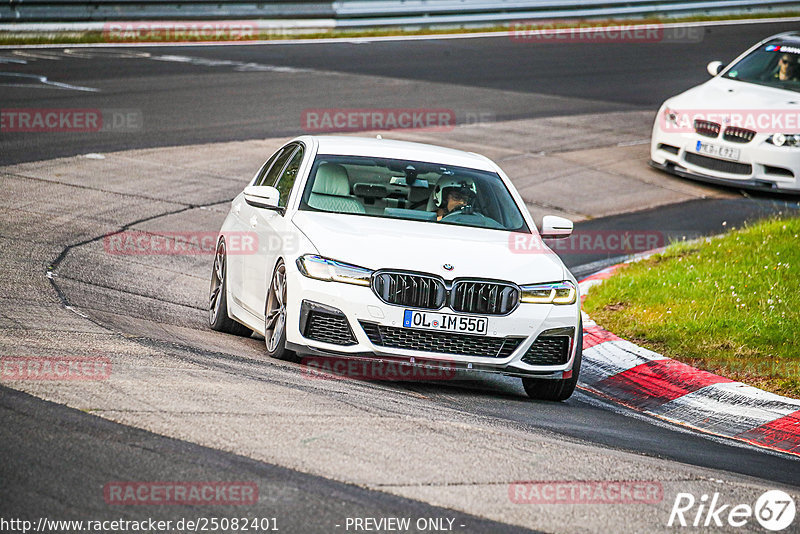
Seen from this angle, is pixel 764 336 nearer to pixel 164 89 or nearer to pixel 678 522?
pixel 678 522

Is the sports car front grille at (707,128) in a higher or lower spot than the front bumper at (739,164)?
higher

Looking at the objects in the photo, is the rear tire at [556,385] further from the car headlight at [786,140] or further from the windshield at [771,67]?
the windshield at [771,67]

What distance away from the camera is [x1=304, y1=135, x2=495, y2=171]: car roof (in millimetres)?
8930

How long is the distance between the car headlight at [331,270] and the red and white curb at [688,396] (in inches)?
86.2

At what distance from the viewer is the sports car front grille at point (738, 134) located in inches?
632

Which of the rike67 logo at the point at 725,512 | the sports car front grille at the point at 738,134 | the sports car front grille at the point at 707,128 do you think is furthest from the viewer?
the sports car front grille at the point at 707,128

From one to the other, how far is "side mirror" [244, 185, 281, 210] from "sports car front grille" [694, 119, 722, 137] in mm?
9379

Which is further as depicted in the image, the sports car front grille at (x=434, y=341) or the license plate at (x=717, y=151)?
the license plate at (x=717, y=151)

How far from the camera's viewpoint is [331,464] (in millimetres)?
5348

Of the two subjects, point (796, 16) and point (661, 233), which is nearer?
point (661, 233)

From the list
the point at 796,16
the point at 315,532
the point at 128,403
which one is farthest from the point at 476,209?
the point at 796,16

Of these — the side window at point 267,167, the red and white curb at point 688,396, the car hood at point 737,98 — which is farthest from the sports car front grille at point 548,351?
the car hood at point 737,98

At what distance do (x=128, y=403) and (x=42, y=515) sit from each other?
4.58 ft

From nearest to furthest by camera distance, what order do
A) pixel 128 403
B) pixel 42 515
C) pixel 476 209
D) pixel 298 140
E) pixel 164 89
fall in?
pixel 42 515 < pixel 128 403 < pixel 476 209 < pixel 298 140 < pixel 164 89
